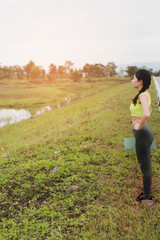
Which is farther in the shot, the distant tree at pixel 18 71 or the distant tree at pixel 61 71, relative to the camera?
the distant tree at pixel 61 71

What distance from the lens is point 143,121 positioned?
337 cm

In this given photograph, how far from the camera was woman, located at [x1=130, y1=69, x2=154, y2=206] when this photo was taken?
11.1 ft

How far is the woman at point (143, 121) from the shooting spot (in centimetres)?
339

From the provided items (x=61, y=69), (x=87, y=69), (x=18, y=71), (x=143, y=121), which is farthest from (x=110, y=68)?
(x=143, y=121)

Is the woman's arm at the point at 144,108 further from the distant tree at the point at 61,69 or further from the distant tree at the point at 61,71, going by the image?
the distant tree at the point at 61,69

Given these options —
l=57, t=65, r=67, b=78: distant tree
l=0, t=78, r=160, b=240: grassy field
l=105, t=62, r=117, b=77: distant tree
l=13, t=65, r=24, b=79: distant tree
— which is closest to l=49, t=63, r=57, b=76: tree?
l=57, t=65, r=67, b=78: distant tree

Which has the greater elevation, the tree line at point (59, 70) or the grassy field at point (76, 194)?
the tree line at point (59, 70)

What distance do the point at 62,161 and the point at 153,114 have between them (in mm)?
7275

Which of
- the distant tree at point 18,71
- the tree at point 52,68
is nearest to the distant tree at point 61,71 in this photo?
the tree at point 52,68

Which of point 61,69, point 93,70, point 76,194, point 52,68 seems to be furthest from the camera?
point 93,70

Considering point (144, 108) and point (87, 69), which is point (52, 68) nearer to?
point (87, 69)

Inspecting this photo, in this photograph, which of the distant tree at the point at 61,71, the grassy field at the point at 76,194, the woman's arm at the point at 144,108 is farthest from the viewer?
the distant tree at the point at 61,71

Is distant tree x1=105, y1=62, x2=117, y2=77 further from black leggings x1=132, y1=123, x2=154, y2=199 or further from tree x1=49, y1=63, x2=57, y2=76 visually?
black leggings x1=132, y1=123, x2=154, y2=199

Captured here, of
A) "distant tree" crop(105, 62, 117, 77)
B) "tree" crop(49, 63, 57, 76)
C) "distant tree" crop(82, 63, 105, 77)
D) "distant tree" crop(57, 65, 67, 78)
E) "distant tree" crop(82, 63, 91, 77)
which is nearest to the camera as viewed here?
"tree" crop(49, 63, 57, 76)
